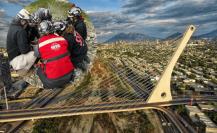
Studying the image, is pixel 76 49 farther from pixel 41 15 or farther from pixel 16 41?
pixel 41 15

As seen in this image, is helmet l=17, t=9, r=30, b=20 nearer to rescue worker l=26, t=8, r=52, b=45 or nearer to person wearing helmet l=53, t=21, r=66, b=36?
rescue worker l=26, t=8, r=52, b=45

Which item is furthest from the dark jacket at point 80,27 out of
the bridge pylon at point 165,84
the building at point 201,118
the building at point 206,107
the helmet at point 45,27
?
the building at point 206,107

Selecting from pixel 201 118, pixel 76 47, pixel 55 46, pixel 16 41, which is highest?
pixel 16 41

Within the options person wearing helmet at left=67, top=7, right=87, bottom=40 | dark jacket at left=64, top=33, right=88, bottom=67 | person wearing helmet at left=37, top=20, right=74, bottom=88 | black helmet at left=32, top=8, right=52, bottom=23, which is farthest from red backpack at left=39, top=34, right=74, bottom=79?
person wearing helmet at left=67, top=7, right=87, bottom=40

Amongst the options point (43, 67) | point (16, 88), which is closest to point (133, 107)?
point (43, 67)

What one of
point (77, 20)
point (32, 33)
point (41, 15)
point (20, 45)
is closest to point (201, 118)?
point (77, 20)

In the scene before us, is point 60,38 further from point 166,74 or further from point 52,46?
point 166,74
